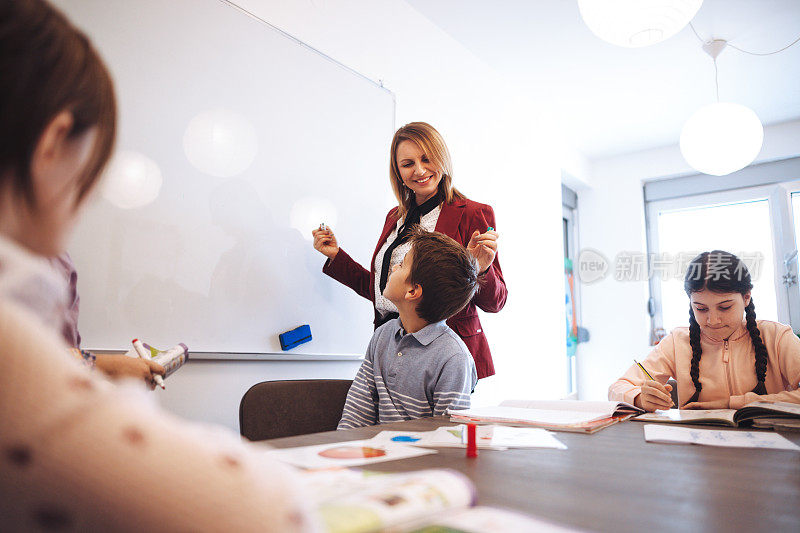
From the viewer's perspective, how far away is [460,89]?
3.01 meters

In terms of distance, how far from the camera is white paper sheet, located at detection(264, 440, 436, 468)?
22.2 inches

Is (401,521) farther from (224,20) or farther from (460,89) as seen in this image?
(460,89)

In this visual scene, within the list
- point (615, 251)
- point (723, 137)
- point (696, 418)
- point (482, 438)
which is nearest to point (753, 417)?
point (696, 418)

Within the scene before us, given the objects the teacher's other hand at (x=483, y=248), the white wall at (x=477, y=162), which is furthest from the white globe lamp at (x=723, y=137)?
the teacher's other hand at (x=483, y=248)

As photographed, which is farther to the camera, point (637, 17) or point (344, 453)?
point (637, 17)

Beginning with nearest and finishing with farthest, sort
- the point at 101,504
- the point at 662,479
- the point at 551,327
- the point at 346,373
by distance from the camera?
the point at 101,504
the point at 662,479
the point at 346,373
the point at 551,327

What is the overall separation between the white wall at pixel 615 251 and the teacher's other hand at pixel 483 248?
3.50 metres

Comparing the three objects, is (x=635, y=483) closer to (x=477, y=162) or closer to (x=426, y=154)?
(x=426, y=154)

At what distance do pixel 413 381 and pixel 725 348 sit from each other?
115cm

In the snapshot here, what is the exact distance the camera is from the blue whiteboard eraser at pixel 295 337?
→ 5.97ft

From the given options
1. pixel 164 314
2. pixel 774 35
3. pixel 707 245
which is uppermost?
pixel 774 35

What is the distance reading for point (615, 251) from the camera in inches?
187

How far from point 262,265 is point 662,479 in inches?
57.9

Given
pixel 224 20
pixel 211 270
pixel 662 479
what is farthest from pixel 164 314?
pixel 662 479
